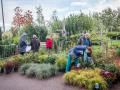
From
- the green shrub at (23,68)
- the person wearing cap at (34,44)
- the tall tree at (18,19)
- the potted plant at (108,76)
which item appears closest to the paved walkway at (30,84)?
the potted plant at (108,76)

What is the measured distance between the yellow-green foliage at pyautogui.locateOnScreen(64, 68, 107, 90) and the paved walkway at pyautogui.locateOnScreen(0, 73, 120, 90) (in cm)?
25

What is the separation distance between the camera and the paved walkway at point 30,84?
28.4 feet

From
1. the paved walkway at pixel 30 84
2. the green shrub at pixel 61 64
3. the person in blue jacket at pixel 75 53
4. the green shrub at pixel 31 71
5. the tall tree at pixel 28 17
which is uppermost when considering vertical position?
the tall tree at pixel 28 17

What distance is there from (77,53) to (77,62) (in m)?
0.40

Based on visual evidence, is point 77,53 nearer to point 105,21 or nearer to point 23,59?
point 23,59

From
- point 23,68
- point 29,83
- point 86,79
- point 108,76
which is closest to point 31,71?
point 23,68

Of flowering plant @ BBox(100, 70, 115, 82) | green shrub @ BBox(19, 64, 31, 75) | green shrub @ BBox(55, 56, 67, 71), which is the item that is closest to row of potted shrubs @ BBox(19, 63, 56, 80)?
green shrub @ BBox(19, 64, 31, 75)

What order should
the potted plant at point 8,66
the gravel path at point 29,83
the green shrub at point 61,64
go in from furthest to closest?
the potted plant at point 8,66, the green shrub at point 61,64, the gravel path at point 29,83

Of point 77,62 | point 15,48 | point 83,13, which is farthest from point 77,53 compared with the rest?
point 83,13

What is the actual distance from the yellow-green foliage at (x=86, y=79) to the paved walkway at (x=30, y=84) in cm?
25

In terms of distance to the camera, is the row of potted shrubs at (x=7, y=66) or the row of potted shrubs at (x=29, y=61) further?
the row of potted shrubs at (x=7, y=66)

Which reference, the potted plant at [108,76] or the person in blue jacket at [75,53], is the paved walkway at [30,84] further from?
the person in blue jacket at [75,53]

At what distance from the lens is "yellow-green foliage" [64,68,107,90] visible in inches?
319

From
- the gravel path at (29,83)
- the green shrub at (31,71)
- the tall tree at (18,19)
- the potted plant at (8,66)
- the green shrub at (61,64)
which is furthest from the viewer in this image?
the tall tree at (18,19)
